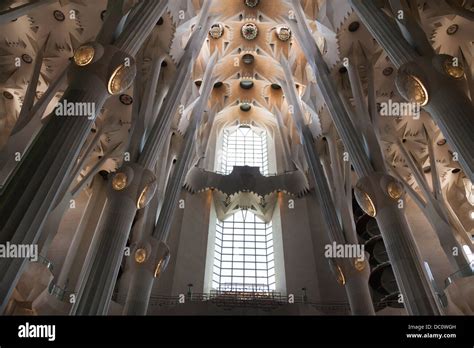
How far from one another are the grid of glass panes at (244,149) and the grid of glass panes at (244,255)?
353 cm

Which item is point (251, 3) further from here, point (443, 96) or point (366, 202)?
point (443, 96)

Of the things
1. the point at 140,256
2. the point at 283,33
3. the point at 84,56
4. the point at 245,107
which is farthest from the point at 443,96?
the point at 245,107

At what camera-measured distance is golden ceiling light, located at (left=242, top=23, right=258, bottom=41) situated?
2333 centimetres

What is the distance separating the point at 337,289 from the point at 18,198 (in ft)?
47.8

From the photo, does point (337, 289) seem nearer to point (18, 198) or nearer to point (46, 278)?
point (46, 278)

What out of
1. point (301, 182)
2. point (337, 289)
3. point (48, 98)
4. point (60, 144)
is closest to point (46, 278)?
point (48, 98)

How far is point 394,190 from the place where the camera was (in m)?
11.4

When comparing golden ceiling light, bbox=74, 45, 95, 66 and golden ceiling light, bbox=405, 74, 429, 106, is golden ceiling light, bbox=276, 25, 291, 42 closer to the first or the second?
golden ceiling light, bbox=405, 74, 429, 106

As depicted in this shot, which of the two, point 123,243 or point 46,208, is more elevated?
point 123,243

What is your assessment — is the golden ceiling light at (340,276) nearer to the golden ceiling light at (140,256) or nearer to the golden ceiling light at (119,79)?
the golden ceiling light at (140,256)

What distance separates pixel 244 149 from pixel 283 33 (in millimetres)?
7483

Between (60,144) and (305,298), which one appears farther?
(305,298)

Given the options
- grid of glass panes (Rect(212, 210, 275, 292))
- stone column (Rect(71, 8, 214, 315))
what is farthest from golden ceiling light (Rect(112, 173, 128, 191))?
grid of glass panes (Rect(212, 210, 275, 292))
